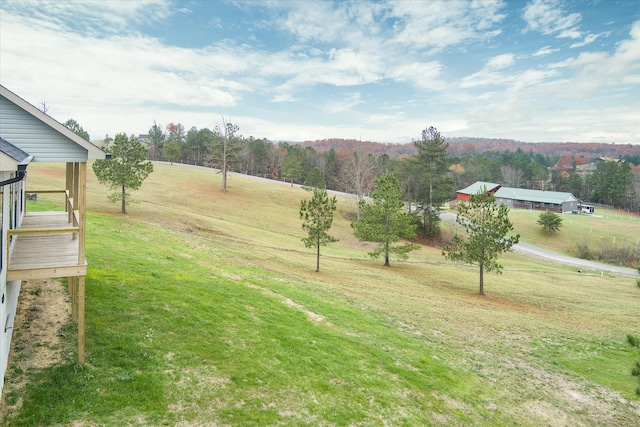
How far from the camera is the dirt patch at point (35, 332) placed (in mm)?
7730

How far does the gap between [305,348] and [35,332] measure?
7.06 meters

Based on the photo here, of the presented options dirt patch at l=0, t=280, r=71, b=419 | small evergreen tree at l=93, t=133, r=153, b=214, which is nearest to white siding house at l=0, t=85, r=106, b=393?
dirt patch at l=0, t=280, r=71, b=419

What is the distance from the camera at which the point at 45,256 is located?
9.21 m

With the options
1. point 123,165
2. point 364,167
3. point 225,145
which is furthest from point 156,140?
point 123,165

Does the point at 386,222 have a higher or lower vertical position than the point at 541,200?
lower

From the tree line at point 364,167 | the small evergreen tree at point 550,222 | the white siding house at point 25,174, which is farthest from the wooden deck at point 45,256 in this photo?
the small evergreen tree at point 550,222

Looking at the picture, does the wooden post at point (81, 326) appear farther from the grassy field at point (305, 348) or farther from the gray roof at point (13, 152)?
the gray roof at point (13, 152)

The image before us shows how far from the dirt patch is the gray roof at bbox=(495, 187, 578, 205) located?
91.4 metres

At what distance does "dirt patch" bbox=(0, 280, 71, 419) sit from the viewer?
7.73 metres

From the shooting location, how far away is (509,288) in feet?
92.4

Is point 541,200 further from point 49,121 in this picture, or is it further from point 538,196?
point 49,121

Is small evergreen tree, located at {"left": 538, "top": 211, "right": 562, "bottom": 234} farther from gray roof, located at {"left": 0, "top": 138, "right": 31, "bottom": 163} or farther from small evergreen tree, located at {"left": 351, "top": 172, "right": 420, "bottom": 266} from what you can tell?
gray roof, located at {"left": 0, "top": 138, "right": 31, "bottom": 163}

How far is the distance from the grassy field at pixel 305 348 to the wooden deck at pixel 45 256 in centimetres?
194

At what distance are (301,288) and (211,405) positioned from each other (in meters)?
10.9
